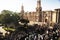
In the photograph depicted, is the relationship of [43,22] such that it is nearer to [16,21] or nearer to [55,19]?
→ [55,19]

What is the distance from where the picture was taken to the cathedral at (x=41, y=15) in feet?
11.9

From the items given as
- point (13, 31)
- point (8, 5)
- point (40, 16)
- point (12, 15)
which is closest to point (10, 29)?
point (13, 31)

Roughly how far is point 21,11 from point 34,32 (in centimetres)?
68

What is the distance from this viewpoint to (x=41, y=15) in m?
3.66

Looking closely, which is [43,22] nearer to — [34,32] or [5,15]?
[34,32]

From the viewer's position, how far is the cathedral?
3619mm

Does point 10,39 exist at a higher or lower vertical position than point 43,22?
lower

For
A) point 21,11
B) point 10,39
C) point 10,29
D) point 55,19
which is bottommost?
point 10,39

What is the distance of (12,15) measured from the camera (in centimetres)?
373

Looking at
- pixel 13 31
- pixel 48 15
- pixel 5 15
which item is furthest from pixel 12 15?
pixel 48 15

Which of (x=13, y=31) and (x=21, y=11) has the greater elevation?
(x=21, y=11)

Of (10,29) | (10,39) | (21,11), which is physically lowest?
(10,39)

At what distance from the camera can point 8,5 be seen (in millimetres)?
3582

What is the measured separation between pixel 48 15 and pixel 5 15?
45.1 inches
